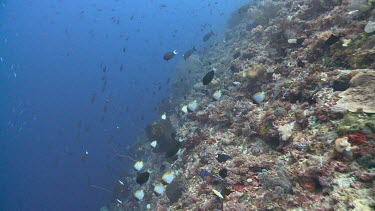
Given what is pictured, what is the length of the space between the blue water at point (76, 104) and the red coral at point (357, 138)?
638 inches

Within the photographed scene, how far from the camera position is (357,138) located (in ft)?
11.7

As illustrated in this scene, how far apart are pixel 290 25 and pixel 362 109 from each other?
23.4 ft

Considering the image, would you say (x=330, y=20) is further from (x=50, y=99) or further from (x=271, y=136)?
(x=50, y=99)

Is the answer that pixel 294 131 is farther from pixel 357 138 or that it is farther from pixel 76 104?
pixel 76 104

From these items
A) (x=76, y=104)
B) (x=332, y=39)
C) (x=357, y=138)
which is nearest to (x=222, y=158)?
(x=357, y=138)

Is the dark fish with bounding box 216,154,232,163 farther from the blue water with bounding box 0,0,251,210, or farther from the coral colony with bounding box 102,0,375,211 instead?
the blue water with bounding box 0,0,251,210

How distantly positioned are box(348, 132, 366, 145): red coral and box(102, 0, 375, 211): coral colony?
0.05ft

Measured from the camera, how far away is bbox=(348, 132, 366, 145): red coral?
350 centimetres

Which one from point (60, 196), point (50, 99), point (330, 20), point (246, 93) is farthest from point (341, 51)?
point (50, 99)

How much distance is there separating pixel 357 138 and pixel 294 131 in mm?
1850

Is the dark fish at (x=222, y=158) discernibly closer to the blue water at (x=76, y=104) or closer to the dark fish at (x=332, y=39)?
the dark fish at (x=332, y=39)

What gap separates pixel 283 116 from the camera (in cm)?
612

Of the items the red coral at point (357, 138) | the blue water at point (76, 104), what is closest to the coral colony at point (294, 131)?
the red coral at point (357, 138)

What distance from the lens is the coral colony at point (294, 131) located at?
3.62m
